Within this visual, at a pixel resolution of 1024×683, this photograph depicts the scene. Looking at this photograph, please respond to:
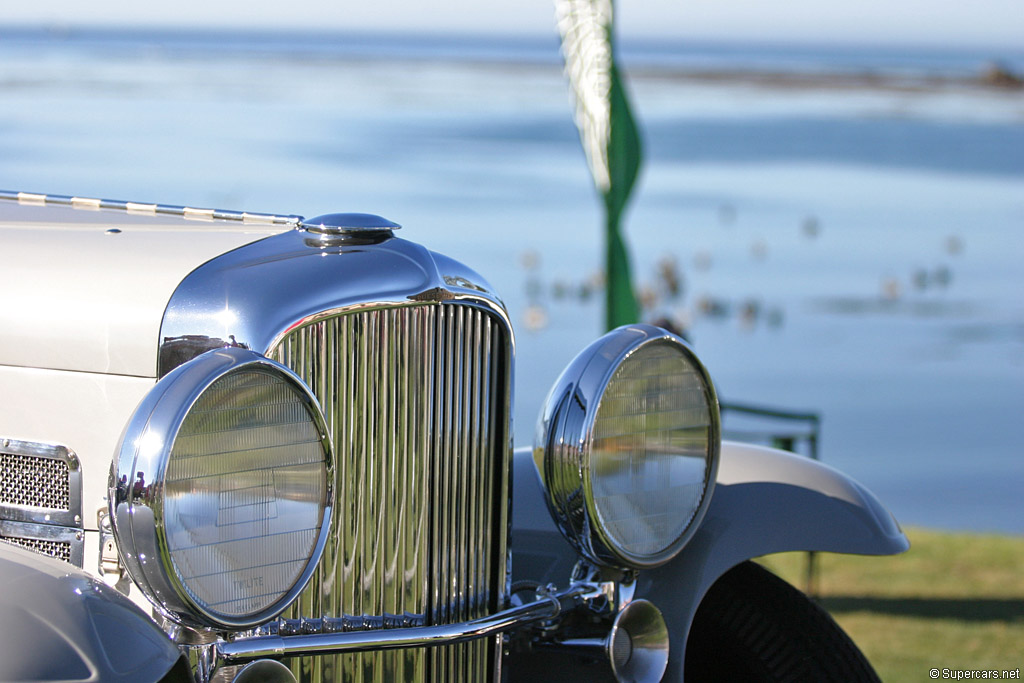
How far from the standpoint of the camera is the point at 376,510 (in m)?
2.07

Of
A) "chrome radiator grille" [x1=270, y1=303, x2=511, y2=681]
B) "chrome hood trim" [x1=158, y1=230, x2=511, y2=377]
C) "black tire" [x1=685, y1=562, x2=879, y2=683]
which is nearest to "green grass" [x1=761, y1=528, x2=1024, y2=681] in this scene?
"black tire" [x1=685, y1=562, x2=879, y2=683]

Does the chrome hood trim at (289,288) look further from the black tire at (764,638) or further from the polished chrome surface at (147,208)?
the black tire at (764,638)

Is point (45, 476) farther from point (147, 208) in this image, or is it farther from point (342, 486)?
point (147, 208)

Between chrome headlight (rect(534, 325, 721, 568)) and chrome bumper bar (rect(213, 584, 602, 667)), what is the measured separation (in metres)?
0.15

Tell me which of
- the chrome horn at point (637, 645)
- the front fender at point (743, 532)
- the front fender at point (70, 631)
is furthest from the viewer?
the front fender at point (743, 532)

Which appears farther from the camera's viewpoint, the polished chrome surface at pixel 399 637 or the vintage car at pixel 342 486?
the polished chrome surface at pixel 399 637

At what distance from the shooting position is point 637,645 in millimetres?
2346

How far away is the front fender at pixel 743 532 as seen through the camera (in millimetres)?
2439

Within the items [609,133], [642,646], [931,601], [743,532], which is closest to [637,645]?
[642,646]

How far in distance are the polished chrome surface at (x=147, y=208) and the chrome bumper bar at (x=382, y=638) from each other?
2.54 ft

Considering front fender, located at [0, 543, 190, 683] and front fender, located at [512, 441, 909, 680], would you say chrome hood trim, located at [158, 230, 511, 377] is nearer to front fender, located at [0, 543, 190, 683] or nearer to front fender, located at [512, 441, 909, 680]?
front fender, located at [0, 543, 190, 683]

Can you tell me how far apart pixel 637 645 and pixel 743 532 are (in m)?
0.31

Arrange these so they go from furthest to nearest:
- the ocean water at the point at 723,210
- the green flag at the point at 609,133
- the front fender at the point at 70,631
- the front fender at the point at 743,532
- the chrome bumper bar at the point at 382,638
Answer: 1. the ocean water at the point at 723,210
2. the green flag at the point at 609,133
3. the front fender at the point at 743,532
4. the chrome bumper bar at the point at 382,638
5. the front fender at the point at 70,631

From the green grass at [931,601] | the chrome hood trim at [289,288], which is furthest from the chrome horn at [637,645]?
the green grass at [931,601]
